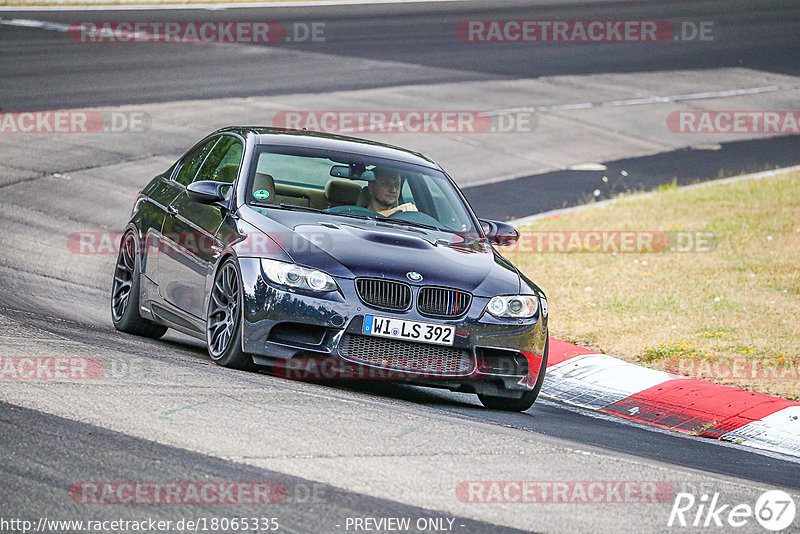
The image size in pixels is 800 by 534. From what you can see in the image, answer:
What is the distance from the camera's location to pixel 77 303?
10734 millimetres

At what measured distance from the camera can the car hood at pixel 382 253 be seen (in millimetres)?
7738

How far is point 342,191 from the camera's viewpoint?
8.98 m

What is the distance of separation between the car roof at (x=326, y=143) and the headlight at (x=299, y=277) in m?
1.71

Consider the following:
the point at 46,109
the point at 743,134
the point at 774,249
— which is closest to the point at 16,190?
the point at 46,109

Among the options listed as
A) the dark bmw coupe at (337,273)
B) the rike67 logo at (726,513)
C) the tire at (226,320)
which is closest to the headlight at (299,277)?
the dark bmw coupe at (337,273)

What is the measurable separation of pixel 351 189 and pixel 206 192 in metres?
1.03

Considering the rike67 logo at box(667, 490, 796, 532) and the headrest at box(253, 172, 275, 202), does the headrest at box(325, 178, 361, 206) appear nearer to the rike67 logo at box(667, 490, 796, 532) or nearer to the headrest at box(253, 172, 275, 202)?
the headrest at box(253, 172, 275, 202)

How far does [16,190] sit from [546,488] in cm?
1103

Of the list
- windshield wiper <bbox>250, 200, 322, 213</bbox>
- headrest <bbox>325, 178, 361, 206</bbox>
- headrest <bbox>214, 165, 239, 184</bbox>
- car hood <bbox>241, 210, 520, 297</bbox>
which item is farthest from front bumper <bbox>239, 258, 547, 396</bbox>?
headrest <bbox>214, 165, 239, 184</bbox>

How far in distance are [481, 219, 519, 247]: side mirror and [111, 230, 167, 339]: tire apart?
8.55 feet

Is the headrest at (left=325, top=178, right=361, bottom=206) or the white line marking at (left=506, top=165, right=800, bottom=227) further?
the white line marking at (left=506, top=165, right=800, bottom=227)

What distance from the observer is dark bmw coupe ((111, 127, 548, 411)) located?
25.0ft

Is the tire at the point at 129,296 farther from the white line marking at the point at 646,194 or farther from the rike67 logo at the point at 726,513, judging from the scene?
the white line marking at the point at 646,194

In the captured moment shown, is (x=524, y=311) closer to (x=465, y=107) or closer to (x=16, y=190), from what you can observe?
(x=16, y=190)
